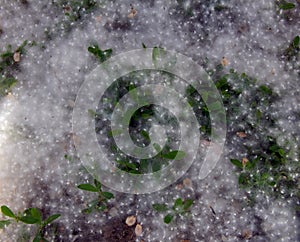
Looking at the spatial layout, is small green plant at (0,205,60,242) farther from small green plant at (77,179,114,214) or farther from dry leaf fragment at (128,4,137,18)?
dry leaf fragment at (128,4,137,18)

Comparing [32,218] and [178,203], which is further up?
[32,218]

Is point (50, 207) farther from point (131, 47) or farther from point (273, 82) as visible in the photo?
point (273, 82)

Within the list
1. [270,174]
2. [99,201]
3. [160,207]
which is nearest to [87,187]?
[99,201]

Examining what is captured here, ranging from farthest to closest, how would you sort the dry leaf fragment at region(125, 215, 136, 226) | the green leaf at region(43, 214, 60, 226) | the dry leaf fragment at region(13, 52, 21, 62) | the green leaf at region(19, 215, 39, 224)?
1. the dry leaf fragment at region(13, 52, 21, 62)
2. the dry leaf fragment at region(125, 215, 136, 226)
3. the green leaf at region(43, 214, 60, 226)
4. the green leaf at region(19, 215, 39, 224)

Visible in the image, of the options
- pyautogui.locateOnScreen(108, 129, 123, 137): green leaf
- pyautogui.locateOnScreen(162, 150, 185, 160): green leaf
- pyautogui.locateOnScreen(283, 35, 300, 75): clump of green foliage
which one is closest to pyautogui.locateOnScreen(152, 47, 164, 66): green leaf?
pyautogui.locateOnScreen(108, 129, 123, 137): green leaf

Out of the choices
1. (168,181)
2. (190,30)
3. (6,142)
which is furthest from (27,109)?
(190,30)

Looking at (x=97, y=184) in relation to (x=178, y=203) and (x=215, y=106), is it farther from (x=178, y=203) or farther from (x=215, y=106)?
(x=215, y=106)
